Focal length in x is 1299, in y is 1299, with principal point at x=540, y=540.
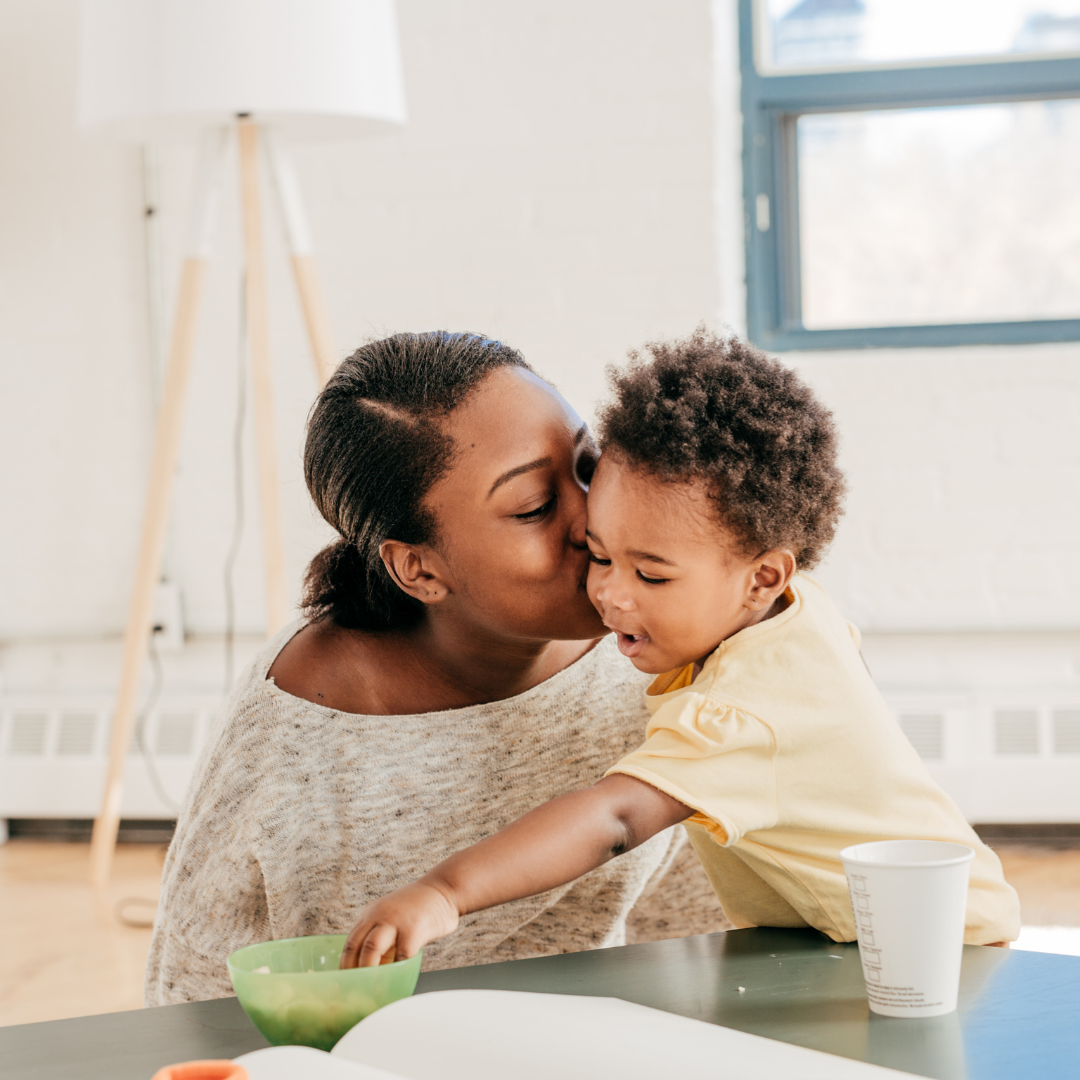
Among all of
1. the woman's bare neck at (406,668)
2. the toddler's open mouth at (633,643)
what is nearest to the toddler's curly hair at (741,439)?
the toddler's open mouth at (633,643)

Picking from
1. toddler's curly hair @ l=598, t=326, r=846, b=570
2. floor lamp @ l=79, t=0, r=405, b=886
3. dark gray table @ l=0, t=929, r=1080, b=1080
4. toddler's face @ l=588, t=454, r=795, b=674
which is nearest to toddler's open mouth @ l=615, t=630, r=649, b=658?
toddler's face @ l=588, t=454, r=795, b=674

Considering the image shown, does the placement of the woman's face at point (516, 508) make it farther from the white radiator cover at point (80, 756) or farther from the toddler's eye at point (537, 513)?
the white radiator cover at point (80, 756)

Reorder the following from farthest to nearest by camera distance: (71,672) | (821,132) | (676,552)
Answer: (71,672) < (821,132) < (676,552)

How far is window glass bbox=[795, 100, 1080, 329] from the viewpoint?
2.80 m

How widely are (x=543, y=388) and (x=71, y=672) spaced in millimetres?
2323

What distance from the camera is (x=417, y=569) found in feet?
3.61

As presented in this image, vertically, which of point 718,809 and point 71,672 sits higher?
point 718,809

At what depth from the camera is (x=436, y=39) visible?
2.77 m

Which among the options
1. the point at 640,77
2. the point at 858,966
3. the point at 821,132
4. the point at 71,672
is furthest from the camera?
the point at 71,672

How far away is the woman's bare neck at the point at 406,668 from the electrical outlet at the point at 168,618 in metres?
1.88

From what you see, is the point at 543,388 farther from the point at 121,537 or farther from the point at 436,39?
the point at 121,537

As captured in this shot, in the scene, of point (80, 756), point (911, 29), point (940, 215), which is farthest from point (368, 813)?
point (911, 29)

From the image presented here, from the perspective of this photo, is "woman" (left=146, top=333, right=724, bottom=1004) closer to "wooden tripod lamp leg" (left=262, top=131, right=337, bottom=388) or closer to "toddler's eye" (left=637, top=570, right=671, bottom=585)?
"toddler's eye" (left=637, top=570, right=671, bottom=585)

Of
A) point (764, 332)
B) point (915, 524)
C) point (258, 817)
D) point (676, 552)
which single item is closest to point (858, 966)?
point (676, 552)
